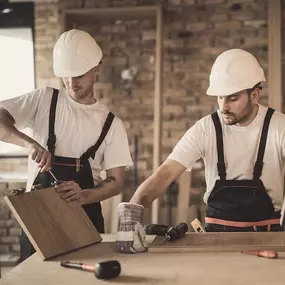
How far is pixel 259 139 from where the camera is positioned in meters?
2.39

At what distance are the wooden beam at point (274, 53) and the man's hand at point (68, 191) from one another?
231 centimetres

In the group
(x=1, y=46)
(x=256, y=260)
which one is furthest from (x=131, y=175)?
(x=256, y=260)

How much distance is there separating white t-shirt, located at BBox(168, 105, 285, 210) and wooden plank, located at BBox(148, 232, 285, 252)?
0.32m

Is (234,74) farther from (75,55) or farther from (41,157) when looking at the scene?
(41,157)

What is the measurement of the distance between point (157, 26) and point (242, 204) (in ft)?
7.41

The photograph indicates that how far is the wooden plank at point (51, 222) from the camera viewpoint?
186cm

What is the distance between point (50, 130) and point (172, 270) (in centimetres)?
108

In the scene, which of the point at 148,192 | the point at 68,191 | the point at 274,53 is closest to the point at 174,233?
the point at 148,192

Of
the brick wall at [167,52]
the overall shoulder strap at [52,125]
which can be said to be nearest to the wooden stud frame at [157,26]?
the brick wall at [167,52]

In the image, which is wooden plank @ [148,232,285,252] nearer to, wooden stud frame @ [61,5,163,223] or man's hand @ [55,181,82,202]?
man's hand @ [55,181,82,202]

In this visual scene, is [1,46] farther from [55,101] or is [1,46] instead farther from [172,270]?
[172,270]

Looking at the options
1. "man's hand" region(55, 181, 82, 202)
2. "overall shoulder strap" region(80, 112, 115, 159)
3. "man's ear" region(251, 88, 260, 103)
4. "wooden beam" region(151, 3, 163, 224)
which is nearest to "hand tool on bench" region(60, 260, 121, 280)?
"man's hand" region(55, 181, 82, 202)

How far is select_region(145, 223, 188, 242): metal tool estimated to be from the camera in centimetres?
206

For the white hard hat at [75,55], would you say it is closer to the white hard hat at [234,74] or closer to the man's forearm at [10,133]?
the man's forearm at [10,133]
